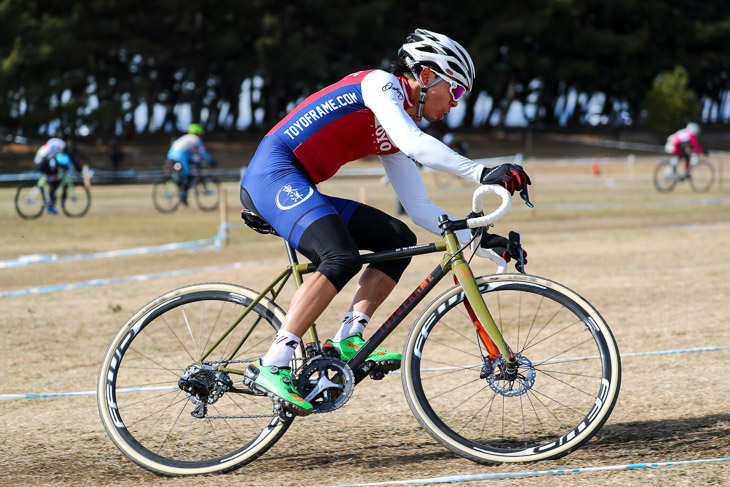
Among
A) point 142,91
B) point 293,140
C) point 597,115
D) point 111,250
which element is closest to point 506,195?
point 293,140

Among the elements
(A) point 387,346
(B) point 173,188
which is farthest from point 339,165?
(B) point 173,188

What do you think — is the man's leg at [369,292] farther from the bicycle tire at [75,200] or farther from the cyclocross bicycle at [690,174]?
the cyclocross bicycle at [690,174]

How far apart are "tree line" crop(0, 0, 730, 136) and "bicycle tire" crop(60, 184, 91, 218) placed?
21.3 meters

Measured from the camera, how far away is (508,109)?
75.1m

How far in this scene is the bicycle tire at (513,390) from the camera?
13.4 ft

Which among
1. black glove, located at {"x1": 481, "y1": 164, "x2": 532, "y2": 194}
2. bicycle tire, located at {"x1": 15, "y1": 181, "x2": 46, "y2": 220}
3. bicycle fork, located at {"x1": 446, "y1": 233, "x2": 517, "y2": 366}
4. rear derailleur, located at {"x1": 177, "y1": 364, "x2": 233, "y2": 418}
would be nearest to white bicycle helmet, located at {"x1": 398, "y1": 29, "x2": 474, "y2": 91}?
black glove, located at {"x1": 481, "y1": 164, "x2": 532, "y2": 194}

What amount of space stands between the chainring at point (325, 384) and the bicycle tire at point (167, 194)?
1964 cm

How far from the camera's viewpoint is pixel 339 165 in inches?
169

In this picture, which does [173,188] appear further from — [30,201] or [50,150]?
[30,201]

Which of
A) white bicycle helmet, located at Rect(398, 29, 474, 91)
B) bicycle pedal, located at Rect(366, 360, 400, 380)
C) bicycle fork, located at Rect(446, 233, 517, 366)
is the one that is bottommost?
bicycle pedal, located at Rect(366, 360, 400, 380)

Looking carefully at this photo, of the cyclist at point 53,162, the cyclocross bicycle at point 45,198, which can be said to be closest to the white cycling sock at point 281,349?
the cyclocross bicycle at point 45,198

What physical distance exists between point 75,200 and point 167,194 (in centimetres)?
229

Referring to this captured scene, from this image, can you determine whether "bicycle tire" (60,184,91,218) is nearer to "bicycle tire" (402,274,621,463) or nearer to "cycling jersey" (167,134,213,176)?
"cycling jersey" (167,134,213,176)

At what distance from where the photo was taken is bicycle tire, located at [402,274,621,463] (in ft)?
13.4
